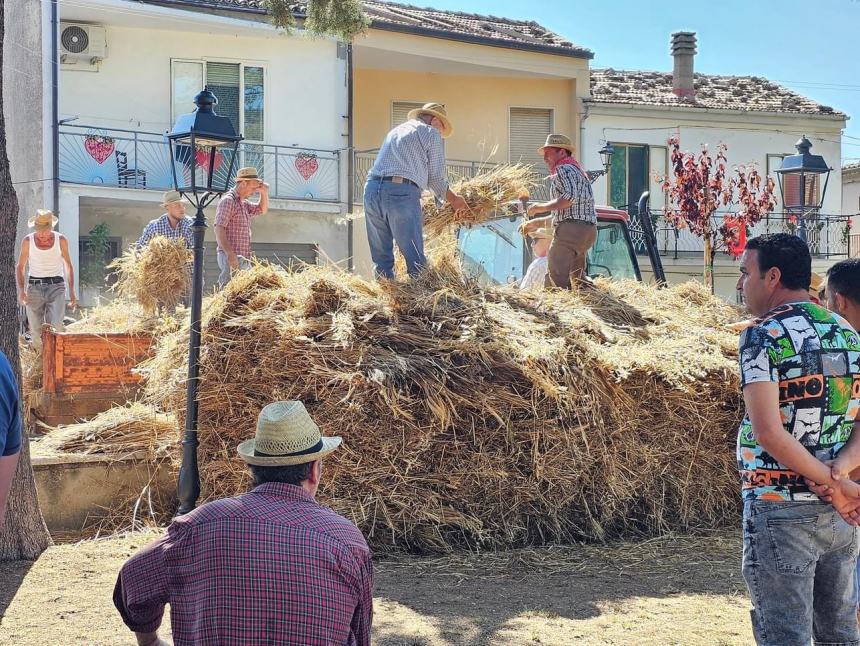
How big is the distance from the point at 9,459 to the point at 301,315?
123 inches

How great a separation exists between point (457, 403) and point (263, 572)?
11.1 ft

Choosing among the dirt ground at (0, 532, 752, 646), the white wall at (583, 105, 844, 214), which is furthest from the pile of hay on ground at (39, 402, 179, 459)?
the white wall at (583, 105, 844, 214)

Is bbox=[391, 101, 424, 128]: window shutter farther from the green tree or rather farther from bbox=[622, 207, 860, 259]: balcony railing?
the green tree

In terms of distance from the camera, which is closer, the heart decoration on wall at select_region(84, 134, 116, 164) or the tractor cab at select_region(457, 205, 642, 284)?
Answer: the tractor cab at select_region(457, 205, 642, 284)

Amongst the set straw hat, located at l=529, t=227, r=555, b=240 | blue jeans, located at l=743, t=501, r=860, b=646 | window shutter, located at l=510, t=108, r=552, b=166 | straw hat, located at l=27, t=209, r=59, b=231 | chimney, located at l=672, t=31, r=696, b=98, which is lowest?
blue jeans, located at l=743, t=501, r=860, b=646

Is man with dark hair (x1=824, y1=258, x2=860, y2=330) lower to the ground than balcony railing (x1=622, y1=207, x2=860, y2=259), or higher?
lower

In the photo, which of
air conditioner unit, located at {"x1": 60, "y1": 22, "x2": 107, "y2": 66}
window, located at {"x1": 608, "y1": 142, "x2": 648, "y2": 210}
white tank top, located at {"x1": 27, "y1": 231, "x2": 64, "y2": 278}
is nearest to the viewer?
white tank top, located at {"x1": 27, "y1": 231, "x2": 64, "y2": 278}

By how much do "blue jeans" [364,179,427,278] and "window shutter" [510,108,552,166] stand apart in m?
17.7

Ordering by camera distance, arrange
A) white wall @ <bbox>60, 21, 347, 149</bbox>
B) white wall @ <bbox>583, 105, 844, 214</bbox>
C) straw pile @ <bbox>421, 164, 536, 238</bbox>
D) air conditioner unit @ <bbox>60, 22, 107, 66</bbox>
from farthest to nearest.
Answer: white wall @ <bbox>583, 105, 844, 214</bbox>, white wall @ <bbox>60, 21, 347, 149</bbox>, air conditioner unit @ <bbox>60, 22, 107, 66</bbox>, straw pile @ <bbox>421, 164, 536, 238</bbox>

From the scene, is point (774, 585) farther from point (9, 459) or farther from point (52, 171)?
point (52, 171)

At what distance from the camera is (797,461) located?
119 inches

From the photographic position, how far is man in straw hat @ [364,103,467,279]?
7.00 meters

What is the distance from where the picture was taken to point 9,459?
3055 millimetres

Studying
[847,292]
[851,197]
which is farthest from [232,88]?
[851,197]
